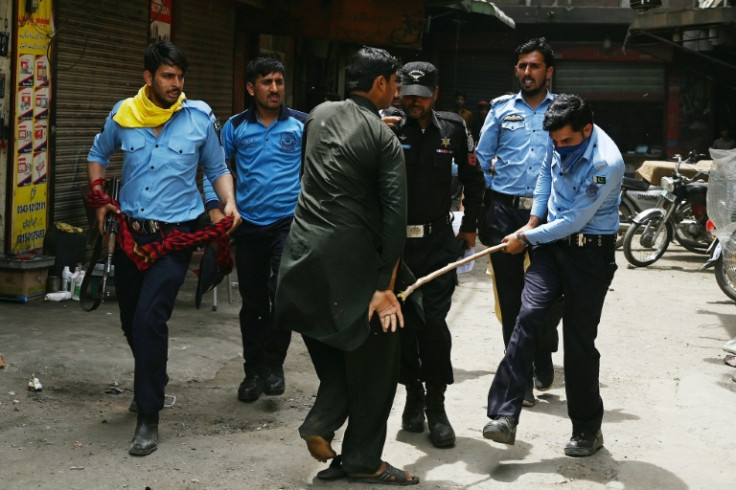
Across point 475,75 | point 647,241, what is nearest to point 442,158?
point 647,241

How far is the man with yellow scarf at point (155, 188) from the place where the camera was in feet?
17.0

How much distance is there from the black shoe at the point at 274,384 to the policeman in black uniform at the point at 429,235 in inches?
36.1

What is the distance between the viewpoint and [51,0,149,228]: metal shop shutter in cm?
896

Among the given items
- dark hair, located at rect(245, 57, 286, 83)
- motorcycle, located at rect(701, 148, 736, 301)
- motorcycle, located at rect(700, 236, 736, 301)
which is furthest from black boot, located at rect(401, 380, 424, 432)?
motorcycle, located at rect(700, 236, 736, 301)

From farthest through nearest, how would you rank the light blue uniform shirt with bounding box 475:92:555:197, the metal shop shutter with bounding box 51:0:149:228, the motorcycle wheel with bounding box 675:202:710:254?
the motorcycle wheel with bounding box 675:202:710:254, the metal shop shutter with bounding box 51:0:149:228, the light blue uniform shirt with bounding box 475:92:555:197

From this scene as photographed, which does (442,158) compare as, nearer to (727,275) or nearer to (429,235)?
(429,235)

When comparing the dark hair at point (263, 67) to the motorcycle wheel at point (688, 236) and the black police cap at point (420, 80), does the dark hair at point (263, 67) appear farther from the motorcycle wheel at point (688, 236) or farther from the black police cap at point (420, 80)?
the motorcycle wheel at point (688, 236)

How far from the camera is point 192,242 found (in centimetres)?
535

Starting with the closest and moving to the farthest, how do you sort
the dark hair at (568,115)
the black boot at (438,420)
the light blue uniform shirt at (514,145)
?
the dark hair at (568,115), the black boot at (438,420), the light blue uniform shirt at (514,145)

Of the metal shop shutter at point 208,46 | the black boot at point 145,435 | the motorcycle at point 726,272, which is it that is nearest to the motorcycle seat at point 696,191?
the motorcycle at point 726,272

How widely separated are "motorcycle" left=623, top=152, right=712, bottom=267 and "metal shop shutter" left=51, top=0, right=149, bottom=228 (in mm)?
6437

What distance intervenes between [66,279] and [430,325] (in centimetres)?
432

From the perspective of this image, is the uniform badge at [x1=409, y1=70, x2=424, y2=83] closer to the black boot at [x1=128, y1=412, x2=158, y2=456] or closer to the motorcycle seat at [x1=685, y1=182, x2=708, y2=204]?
the black boot at [x1=128, y1=412, x2=158, y2=456]

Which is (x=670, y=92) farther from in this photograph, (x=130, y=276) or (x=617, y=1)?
(x=130, y=276)
